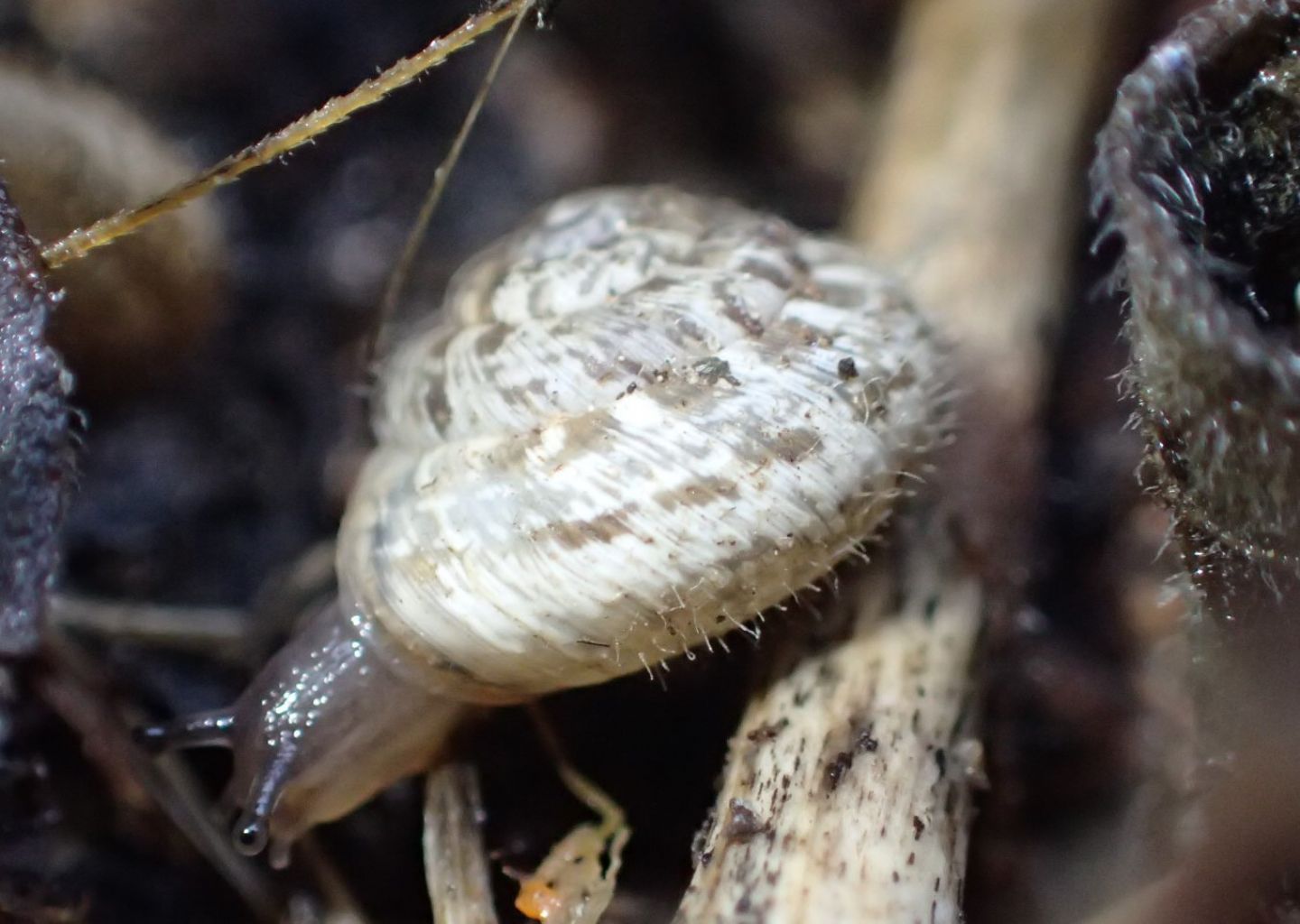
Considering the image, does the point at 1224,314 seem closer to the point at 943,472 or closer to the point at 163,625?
the point at 943,472

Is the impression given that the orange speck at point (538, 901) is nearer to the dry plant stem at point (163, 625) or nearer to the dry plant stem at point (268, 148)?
the dry plant stem at point (163, 625)

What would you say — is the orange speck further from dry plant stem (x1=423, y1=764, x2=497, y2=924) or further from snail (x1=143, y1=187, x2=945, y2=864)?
snail (x1=143, y1=187, x2=945, y2=864)

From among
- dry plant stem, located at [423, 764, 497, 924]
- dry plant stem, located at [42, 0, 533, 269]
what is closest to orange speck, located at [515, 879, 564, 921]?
dry plant stem, located at [423, 764, 497, 924]

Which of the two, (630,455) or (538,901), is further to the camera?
(538,901)

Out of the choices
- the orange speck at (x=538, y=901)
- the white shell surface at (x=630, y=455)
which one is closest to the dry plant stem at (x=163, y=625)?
the white shell surface at (x=630, y=455)

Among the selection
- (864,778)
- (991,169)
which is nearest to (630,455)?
(864,778)

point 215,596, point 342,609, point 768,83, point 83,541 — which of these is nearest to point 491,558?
point 342,609

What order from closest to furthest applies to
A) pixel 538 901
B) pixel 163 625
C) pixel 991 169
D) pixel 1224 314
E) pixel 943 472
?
pixel 1224 314, pixel 538 901, pixel 943 472, pixel 163 625, pixel 991 169

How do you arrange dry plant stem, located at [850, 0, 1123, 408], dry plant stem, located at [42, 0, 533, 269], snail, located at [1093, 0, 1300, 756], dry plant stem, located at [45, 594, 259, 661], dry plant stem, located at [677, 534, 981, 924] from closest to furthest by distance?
snail, located at [1093, 0, 1300, 756]
dry plant stem, located at [677, 534, 981, 924]
dry plant stem, located at [42, 0, 533, 269]
dry plant stem, located at [45, 594, 259, 661]
dry plant stem, located at [850, 0, 1123, 408]
